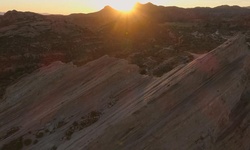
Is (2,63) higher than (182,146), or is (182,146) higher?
(182,146)

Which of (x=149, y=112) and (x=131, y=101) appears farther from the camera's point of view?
(x=131, y=101)

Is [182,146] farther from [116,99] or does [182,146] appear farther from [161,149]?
[116,99]

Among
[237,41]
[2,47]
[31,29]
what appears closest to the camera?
[237,41]

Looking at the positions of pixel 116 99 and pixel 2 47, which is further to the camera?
pixel 2 47

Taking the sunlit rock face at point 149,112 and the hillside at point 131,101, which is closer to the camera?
the sunlit rock face at point 149,112

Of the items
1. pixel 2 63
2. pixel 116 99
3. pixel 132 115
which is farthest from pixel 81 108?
pixel 2 63

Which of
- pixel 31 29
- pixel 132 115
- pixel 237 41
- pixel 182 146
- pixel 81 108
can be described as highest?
pixel 237 41

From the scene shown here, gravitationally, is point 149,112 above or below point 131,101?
above

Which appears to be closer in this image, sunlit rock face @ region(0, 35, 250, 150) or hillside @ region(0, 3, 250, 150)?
sunlit rock face @ region(0, 35, 250, 150)
